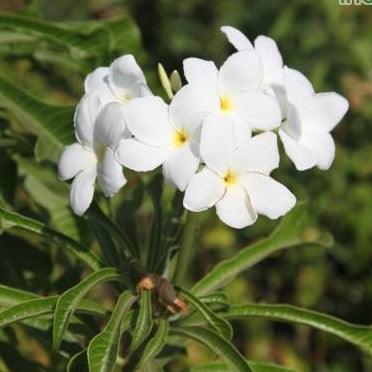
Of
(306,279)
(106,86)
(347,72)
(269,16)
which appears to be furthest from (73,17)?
(106,86)

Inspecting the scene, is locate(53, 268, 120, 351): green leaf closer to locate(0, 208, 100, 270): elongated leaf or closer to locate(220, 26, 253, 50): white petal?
locate(0, 208, 100, 270): elongated leaf

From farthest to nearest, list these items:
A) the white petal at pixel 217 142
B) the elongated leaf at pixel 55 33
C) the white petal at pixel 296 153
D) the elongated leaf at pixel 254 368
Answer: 1. the elongated leaf at pixel 55 33
2. the elongated leaf at pixel 254 368
3. the white petal at pixel 296 153
4. the white petal at pixel 217 142

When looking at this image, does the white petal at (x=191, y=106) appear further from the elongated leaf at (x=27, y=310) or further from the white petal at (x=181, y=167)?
the elongated leaf at (x=27, y=310)

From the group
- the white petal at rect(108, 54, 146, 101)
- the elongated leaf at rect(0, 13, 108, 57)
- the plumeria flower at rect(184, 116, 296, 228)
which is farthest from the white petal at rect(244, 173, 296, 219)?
the elongated leaf at rect(0, 13, 108, 57)

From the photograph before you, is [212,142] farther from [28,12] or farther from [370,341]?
[28,12]

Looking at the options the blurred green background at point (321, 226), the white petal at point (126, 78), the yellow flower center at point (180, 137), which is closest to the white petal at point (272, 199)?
the yellow flower center at point (180, 137)

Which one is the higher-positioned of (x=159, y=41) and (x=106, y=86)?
(x=159, y=41)

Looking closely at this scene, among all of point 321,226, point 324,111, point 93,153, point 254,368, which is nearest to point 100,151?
point 93,153
